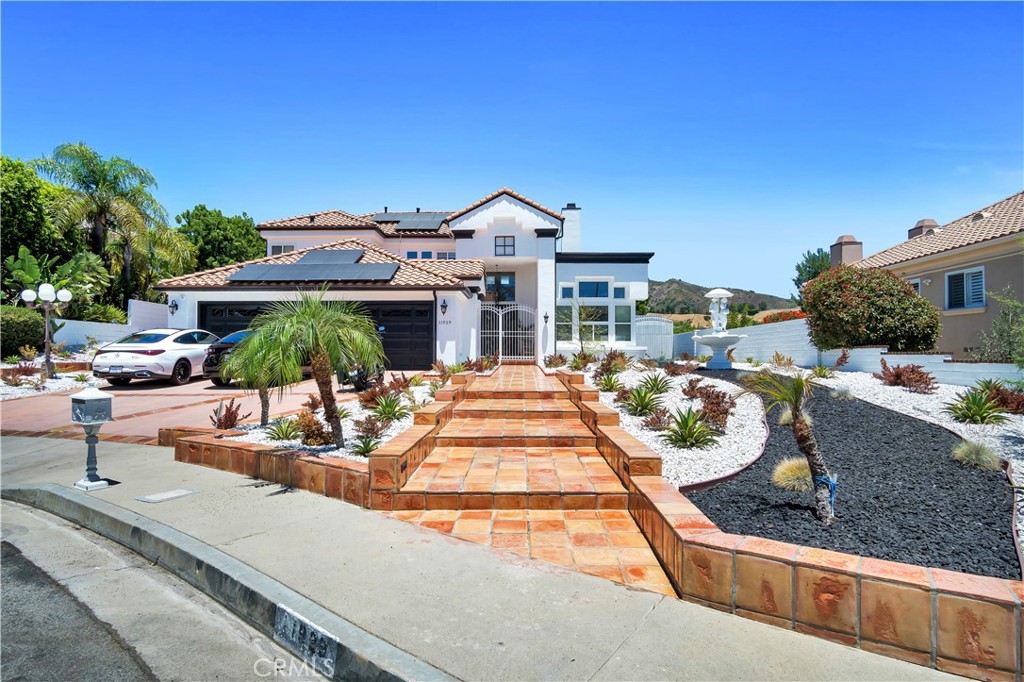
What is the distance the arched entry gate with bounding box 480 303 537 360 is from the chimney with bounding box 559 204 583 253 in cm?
535

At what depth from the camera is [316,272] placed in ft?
63.5

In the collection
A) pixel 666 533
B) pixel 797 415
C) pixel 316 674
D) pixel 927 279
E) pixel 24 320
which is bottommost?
pixel 316 674

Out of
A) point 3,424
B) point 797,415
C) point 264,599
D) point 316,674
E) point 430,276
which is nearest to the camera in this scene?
point 316,674

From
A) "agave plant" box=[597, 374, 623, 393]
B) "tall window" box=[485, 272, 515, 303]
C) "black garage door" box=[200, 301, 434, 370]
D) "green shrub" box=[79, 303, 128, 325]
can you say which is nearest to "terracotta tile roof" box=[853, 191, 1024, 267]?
"agave plant" box=[597, 374, 623, 393]

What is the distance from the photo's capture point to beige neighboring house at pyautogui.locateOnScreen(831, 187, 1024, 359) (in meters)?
16.2

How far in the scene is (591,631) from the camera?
313 centimetres

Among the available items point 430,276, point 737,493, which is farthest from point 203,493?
point 430,276

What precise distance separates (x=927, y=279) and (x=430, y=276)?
17.4m

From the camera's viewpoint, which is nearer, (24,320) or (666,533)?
(666,533)

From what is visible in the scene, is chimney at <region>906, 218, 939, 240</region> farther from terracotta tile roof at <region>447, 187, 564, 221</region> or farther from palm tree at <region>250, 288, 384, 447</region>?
palm tree at <region>250, 288, 384, 447</region>

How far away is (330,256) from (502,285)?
24.9ft

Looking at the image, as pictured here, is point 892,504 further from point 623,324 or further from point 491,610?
point 623,324

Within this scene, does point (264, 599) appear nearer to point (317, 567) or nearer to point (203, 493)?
point (317, 567)

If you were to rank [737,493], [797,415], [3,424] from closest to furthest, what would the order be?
[797,415] < [737,493] < [3,424]
